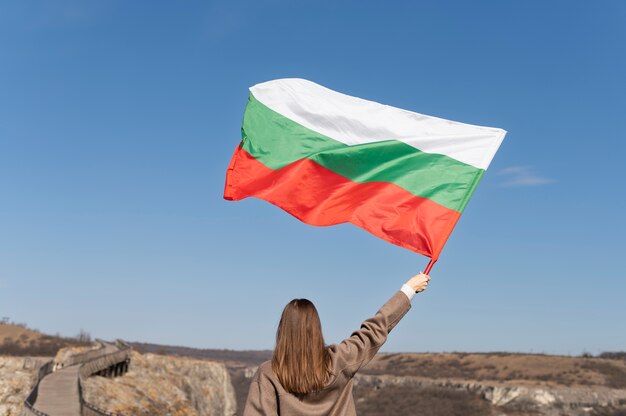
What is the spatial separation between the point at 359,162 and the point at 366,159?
0.29 ft

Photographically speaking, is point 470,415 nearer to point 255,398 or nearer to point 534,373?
point 534,373

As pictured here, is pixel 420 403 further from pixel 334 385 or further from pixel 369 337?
pixel 334 385

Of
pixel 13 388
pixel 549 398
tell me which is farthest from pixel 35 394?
pixel 549 398

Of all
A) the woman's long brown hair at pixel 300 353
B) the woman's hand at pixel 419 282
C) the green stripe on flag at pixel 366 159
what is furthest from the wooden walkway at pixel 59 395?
the woman's long brown hair at pixel 300 353

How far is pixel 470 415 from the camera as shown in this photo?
7700 centimetres

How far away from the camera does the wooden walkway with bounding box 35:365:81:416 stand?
2436cm

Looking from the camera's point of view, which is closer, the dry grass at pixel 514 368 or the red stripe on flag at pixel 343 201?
the red stripe on flag at pixel 343 201

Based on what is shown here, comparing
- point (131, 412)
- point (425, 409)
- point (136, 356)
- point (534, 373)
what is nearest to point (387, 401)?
point (425, 409)

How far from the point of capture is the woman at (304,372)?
417cm

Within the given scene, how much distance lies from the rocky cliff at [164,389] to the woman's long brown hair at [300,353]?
85.6 ft

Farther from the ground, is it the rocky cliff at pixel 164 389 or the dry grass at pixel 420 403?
the dry grass at pixel 420 403

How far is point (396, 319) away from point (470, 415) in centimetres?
7725

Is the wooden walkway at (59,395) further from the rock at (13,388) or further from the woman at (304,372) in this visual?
the woman at (304,372)

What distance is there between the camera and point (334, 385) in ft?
14.2
